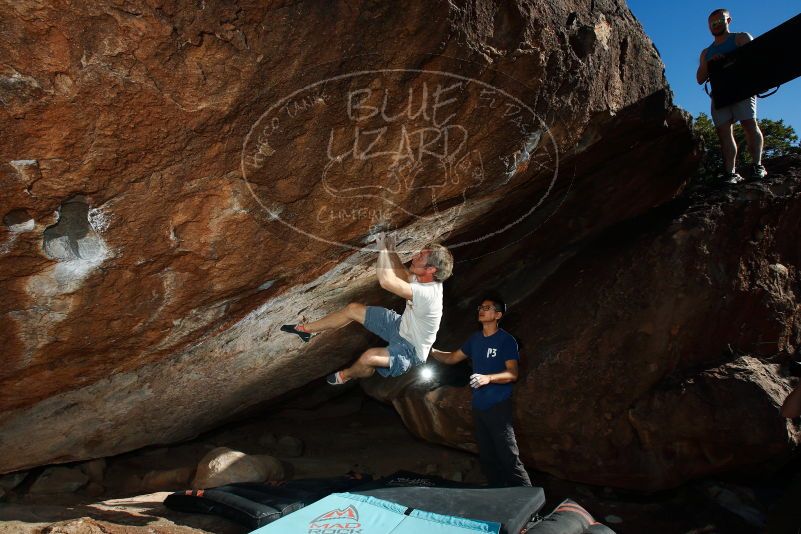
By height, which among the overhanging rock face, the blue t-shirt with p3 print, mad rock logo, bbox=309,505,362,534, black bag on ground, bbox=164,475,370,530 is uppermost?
the overhanging rock face

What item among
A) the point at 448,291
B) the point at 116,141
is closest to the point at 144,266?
the point at 116,141

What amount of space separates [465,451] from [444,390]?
2.14 feet

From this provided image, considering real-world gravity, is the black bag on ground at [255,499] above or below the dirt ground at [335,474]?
above

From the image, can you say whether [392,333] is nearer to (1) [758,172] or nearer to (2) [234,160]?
(2) [234,160]

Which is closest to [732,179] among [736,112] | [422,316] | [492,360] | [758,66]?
[736,112]

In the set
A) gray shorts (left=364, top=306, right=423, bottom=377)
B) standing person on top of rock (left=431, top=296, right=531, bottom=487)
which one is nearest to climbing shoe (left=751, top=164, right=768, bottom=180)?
standing person on top of rock (left=431, top=296, right=531, bottom=487)

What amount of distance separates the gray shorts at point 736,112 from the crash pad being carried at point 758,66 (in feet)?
0.27

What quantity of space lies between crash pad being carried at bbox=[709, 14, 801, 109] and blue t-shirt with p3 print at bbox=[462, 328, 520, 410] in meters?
2.87

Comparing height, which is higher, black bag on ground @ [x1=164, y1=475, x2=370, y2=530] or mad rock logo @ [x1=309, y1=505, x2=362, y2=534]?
mad rock logo @ [x1=309, y1=505, x2=362, y2=534]

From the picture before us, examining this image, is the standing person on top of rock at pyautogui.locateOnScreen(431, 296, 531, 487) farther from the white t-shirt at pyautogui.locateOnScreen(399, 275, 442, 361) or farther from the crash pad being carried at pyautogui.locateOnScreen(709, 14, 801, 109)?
the crash pad being carried at pyautogui.locateOnScreen(709, 14, 801, 109)

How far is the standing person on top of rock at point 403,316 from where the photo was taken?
3352 mm

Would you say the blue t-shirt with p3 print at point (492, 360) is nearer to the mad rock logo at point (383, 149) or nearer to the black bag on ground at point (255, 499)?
the mad rock logo at point (383, 149)

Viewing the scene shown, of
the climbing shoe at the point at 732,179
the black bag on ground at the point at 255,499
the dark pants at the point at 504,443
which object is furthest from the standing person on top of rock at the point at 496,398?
the climbing shoe at the point at 732,179

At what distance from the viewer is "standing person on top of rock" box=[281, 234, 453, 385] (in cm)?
335
